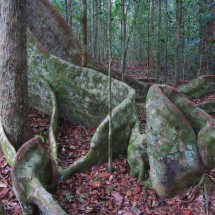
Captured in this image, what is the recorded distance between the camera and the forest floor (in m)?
3.95

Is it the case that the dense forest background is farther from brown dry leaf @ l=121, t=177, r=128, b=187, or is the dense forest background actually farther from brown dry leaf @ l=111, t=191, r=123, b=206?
brown dry leaf @ l=111, t=191, r=123, b=206

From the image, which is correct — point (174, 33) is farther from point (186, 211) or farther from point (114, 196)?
point (186, 211)

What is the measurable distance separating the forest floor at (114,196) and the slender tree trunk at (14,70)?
64 cm

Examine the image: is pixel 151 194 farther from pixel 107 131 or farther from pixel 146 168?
pixel 107 131

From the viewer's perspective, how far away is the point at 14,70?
4.80 m

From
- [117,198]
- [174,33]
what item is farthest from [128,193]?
[174,33]

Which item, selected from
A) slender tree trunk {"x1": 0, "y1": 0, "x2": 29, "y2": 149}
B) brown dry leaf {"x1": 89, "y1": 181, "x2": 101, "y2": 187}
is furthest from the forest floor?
slender tree trunk {"x1": 0, "y1": 0, "x2": 29, "y2": 149}

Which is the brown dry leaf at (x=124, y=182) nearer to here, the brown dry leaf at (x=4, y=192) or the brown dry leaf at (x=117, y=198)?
the brown dry leaf at (x=117, y=198)

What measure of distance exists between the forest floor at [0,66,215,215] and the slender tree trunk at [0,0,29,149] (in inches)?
25.1

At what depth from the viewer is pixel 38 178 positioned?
13.3 ft

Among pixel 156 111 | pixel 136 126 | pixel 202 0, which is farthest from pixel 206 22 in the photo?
pixel 156 111

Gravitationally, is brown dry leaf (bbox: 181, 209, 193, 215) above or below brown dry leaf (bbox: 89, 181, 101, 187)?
below

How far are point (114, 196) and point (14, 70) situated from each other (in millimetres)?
2565

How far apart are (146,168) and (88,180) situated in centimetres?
97
